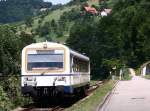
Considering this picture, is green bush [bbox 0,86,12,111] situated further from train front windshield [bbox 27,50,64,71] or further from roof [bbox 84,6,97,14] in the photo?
roof [bbox 84,6,97,14]

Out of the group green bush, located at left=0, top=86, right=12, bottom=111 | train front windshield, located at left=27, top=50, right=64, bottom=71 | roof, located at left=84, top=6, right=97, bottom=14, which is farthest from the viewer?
roof, located at left=84, top=6, right=97, bottom=14

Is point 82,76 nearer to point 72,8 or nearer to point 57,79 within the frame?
point 57,79

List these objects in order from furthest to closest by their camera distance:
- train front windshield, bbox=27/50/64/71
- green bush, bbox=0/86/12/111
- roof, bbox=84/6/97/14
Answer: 1. roof, bbox=84/6/97/14
2. train front windshield, bbox=27/50/64/71
3. green bush, bbox=0/86/12/111

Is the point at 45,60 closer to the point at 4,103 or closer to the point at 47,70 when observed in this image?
the point at 47,70

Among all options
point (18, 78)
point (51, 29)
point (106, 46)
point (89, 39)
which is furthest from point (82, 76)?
point (51, 29)

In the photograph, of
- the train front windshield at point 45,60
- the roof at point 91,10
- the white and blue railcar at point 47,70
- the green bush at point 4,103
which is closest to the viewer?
the green bush at point 4,103

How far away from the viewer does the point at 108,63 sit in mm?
89562

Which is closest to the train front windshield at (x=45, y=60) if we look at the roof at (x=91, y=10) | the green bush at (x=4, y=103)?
the green bush at (x=4, y=103)

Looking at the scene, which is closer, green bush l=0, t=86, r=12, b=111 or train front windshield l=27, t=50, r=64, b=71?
green bush l=0, t=86, r=12, b=111

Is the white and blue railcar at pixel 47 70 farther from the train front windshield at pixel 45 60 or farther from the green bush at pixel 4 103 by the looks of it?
the green bush at pixel 4 103

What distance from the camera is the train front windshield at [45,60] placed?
1061 inches

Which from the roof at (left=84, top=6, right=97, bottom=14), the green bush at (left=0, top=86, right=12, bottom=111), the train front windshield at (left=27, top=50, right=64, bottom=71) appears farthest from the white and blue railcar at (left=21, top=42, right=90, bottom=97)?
the roof at (left=84, top=6, right=97, bottom=14)

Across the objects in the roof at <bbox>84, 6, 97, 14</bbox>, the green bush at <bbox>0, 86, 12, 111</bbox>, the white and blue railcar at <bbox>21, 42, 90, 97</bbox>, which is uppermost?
the roof at <bbox>84, 6, 97, 14</bbox>

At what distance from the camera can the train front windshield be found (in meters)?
26.9
